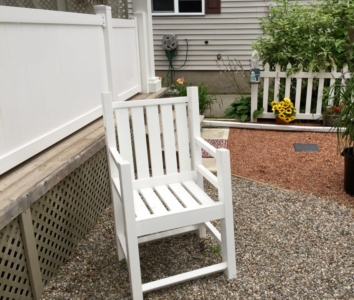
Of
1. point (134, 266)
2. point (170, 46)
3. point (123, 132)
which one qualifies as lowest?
point (134, 266)

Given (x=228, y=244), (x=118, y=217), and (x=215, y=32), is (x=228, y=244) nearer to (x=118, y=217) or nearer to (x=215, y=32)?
(x=118, y=217)

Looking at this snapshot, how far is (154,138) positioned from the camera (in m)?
2.50

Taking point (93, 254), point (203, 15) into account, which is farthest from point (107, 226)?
point (203, 15)

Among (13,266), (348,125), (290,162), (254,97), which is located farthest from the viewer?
(254,97)

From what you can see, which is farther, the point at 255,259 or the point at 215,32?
the point at 215,32

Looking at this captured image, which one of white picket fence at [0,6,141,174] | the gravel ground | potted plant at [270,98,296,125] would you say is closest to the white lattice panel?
the gravel ground

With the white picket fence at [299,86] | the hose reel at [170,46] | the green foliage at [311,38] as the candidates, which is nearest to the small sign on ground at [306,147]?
the white picket fence at [299,86]

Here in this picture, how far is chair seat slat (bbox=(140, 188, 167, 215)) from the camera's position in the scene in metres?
2.13

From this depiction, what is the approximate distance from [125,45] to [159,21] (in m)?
4.46

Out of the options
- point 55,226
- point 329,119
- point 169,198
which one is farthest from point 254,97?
point 55,226

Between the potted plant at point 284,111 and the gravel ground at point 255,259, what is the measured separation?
2452mm

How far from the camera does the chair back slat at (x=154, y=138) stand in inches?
96.8

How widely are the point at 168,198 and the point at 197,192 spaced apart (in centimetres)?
19

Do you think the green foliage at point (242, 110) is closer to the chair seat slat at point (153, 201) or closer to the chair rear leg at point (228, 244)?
the chair seat slat at point (153, 201)
